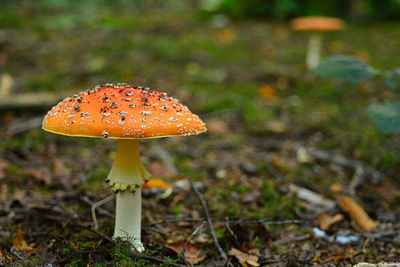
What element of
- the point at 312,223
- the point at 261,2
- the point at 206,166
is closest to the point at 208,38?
the point at 261,2

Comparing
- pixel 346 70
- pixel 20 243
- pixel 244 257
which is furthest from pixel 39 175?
pixel 346 70

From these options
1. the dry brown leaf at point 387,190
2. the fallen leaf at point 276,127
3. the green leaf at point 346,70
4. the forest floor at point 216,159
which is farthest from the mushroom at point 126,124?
the fallen leaf at point 276,127

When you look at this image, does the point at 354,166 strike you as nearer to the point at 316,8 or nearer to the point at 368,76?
the point at 368,76

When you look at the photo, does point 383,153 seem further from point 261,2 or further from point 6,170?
point 261,2

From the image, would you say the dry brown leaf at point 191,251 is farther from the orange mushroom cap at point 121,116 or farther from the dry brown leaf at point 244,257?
the orange mushroom cap at point 121,116

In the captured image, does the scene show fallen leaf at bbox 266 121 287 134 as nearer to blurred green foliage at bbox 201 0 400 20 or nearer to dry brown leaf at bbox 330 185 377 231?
dry brown leaf at bbox 330 185 377 231
